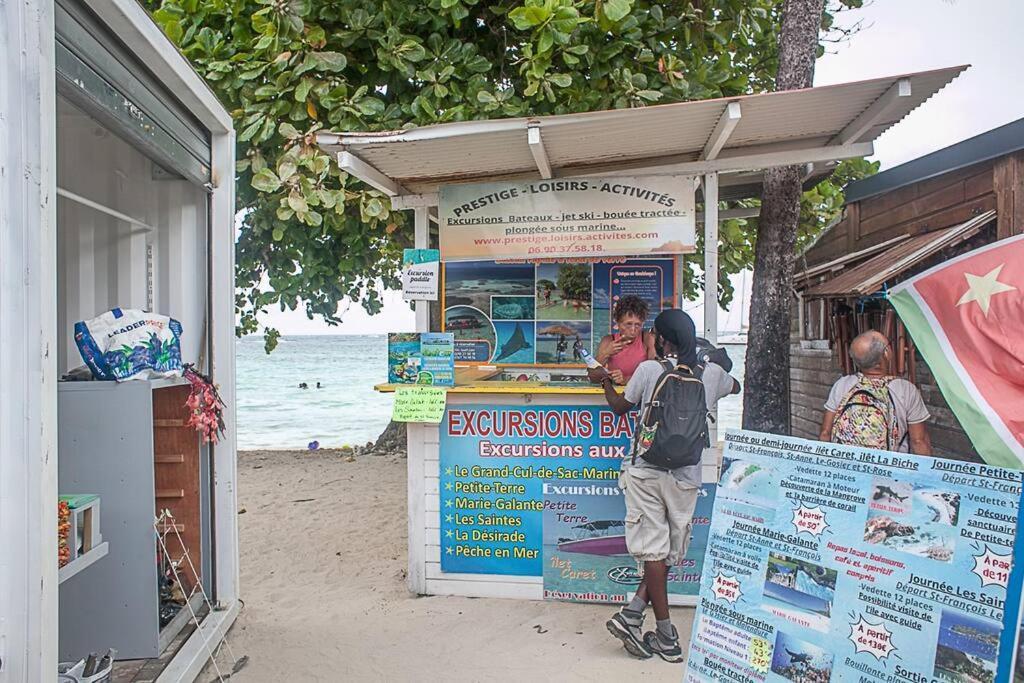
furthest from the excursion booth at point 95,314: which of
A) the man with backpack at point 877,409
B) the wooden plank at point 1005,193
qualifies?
the wooden plank at point 1005,193

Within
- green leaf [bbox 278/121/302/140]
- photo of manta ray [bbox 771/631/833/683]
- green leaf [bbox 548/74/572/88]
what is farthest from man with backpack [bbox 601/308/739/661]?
green leaf [bbox 278/121/302/140]

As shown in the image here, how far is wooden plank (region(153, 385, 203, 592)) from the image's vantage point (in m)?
3.92

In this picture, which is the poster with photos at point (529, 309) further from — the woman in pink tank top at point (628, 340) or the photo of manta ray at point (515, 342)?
the woman in pink tank top at point (628, 340)

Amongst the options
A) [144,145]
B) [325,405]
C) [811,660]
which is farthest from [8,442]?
[325,405]

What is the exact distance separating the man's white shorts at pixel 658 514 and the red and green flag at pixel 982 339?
130 centimetres

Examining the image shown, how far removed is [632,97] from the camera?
578 centimetres

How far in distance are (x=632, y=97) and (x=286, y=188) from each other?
2951 mm

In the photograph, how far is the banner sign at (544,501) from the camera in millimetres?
4531

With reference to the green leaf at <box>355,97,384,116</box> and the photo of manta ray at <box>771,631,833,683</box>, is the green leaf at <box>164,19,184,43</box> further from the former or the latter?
the photo of manta ray at <box>771,631,833,683</box>

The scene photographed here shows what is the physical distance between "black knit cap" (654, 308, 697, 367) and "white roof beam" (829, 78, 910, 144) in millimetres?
1480

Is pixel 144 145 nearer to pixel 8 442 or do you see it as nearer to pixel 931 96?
pixel 8 442

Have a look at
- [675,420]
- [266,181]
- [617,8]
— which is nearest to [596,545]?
[675,420]

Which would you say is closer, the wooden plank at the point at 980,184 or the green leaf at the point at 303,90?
the wooden plank at the point at 980,184

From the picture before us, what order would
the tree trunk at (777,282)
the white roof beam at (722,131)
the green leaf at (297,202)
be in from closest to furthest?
the white roof beam at (722,131)
the tree trunk at (777,282)
the green leaf at (297,202)
